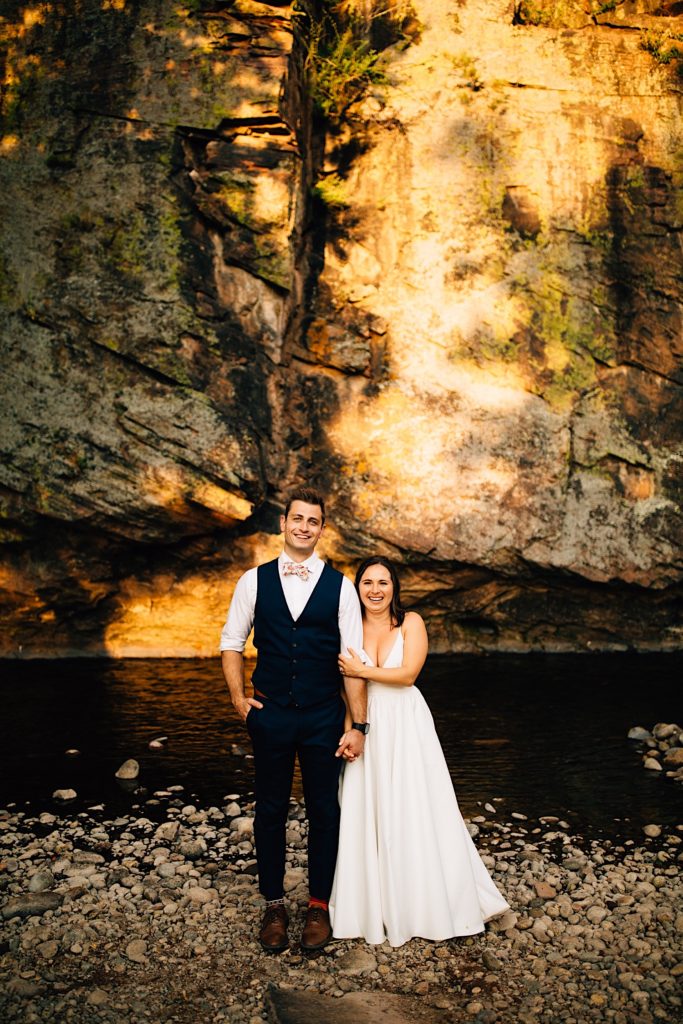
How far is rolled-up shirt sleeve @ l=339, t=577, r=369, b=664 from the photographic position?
503 cm

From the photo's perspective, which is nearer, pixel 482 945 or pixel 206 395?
pixel 482 945

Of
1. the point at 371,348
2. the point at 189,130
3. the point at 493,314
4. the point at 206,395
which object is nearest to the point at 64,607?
the point at 206,395

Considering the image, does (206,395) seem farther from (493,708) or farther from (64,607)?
(493,708)

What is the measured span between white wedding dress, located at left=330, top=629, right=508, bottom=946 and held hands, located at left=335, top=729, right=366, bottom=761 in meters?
0.08

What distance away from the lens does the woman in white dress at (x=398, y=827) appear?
4.93 meters

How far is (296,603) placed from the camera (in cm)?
499

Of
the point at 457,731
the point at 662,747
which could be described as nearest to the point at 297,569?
the point at 457,731

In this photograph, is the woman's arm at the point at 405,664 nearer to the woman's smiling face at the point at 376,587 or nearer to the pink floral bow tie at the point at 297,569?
the woman's smiling face at the point at 376,587

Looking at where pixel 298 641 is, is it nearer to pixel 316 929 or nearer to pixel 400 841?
pixel 400 841

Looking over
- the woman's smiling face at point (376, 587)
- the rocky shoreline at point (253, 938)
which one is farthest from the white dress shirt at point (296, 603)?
the rocky shoreline at point (253, 938)

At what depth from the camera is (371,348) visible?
13867mm

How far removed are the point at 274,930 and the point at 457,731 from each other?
5231 millimetres

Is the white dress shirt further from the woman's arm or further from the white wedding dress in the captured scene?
the white wedding dress

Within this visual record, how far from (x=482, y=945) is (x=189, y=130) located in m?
11.7
